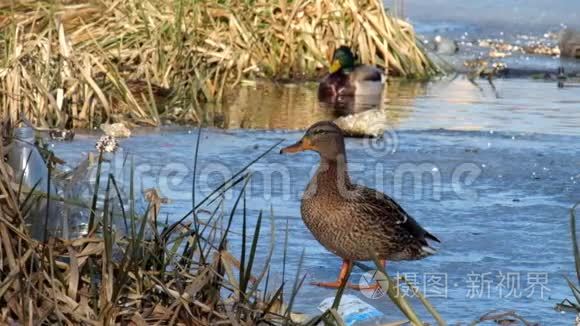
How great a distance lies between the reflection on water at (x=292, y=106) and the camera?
9.11 meters

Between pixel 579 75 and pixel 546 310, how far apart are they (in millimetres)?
9451

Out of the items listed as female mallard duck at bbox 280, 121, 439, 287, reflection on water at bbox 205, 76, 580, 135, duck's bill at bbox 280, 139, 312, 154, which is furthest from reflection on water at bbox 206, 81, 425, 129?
female mallard duck at bbox 280, 121, 439, 287

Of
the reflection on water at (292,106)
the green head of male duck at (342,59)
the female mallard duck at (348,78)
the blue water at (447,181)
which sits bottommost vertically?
the blue water at (447,181)

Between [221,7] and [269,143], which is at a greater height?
[221,7]

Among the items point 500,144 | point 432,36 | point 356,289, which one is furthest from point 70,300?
point 432,36

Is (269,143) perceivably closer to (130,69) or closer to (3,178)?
(130,69)

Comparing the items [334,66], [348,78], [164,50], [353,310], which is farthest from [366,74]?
[353,310]

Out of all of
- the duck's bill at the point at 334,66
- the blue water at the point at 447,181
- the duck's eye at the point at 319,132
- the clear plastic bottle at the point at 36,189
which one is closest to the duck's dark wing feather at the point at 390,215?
the blue water at the point at 447,181

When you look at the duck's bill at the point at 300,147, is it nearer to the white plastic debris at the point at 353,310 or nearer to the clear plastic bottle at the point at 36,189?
the white plastic debris at the point at 353,310

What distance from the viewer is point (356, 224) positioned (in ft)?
15.9

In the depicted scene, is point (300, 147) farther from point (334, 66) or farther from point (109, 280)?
point (334, 66)

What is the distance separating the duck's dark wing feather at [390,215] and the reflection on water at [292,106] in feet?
12.3

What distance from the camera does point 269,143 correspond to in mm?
7914

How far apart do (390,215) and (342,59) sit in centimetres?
735
